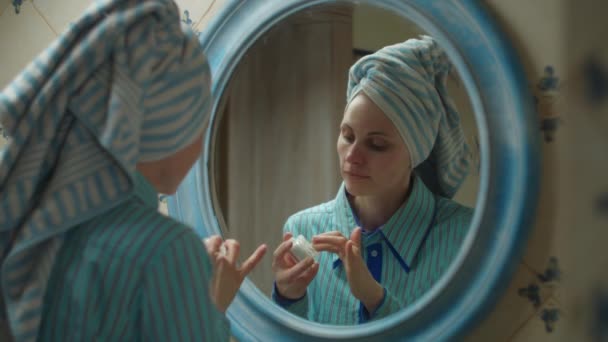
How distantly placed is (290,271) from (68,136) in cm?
36

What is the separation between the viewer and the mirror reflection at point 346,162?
0.64m

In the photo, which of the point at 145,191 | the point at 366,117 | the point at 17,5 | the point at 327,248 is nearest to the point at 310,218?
the point at 327,248

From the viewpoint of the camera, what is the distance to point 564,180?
0.56m

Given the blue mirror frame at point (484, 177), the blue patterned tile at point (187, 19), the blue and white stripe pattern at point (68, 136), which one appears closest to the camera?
the blue and white stripe pattern at point (68, 136)

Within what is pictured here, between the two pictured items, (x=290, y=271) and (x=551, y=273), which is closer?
(x=551, y=273)

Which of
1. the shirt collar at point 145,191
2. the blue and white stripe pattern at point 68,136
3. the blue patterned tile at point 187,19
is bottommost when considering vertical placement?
the shirt collar at point 145,191

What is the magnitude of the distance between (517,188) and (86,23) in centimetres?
41

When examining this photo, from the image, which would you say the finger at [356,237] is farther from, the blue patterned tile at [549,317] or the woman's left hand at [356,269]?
the blue patterned tile at [549,317]

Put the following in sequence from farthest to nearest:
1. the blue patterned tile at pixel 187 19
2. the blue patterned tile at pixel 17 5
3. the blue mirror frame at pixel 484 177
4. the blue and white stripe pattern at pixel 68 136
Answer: the blue patterned tile at pixel 17 5
the blue patterned tile at pixel 187 19
the blue mirror frame at pixel 484 177
the blue and white stripe pattern at pixel 68 136

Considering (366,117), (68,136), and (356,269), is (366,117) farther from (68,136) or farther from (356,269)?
(68,136)

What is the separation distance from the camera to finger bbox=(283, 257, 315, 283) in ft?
2.45

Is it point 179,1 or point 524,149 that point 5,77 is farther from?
point 524,149

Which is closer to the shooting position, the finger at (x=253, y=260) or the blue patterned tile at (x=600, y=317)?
the blue patterned tile at (x=600, y=317)

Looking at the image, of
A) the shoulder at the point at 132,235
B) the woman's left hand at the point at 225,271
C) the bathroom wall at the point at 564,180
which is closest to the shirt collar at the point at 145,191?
the shoulder at the point at 132,235
